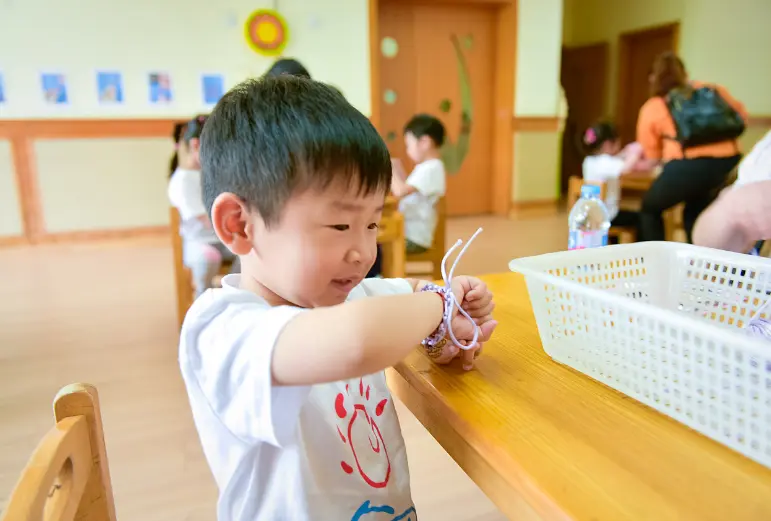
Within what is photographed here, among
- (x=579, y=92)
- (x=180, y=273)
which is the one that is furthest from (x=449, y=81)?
(x=180, y=273)

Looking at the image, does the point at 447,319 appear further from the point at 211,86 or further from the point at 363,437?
the point at 211,86

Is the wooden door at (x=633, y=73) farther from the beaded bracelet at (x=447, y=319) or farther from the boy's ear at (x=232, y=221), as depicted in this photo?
the boy's ear at (x=232, y=221)

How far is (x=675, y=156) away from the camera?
2.89 metres

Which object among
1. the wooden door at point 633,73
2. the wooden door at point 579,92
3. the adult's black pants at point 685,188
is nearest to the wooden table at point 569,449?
the adult's black pants at point 685,188

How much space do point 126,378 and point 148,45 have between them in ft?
10.7

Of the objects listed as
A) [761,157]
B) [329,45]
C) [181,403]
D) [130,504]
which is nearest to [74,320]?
[181,403]

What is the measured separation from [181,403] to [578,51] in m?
6.98

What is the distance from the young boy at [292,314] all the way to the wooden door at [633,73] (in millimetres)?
6801

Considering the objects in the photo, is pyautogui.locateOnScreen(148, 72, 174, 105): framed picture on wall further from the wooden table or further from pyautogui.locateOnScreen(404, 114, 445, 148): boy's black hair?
the wooden table

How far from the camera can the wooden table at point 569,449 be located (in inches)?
16.6

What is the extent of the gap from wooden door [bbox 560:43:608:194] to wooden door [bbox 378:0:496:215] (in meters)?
2.13

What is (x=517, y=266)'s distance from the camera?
71 centimetres

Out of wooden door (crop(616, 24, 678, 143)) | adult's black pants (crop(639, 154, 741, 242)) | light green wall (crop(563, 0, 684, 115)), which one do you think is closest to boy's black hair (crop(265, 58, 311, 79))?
adult's black pants (crop(639, 154, 741, 242))

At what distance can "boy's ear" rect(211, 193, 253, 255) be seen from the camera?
0.58 metres
